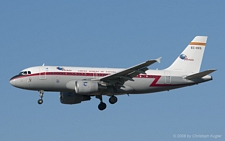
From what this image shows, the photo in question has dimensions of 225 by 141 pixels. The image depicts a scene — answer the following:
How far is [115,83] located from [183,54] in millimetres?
10663

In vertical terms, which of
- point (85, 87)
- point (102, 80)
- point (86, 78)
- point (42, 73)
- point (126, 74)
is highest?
point (42, 73)

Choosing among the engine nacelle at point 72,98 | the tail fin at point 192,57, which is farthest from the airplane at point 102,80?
the tail fin at point 192,57

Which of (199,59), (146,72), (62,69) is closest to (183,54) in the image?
(199,59)

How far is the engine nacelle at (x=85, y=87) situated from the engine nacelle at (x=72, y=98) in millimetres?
4653

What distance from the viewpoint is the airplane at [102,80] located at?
169 ft

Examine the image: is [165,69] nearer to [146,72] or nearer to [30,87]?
[146,72]

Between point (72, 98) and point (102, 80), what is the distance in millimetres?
5380

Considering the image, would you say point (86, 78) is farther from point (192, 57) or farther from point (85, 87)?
point (192, 57)

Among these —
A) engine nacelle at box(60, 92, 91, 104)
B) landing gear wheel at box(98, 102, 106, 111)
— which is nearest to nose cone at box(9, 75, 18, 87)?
engine nacelle at box(60, 92, 91, 104)

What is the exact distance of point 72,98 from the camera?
2201 inches

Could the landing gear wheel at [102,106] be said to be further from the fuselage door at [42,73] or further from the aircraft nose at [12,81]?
the aircraft nose at [12,81]

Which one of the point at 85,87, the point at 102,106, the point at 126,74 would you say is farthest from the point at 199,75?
the point at 85,87

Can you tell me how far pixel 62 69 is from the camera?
52.4 m

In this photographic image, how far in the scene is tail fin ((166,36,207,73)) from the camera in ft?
190
